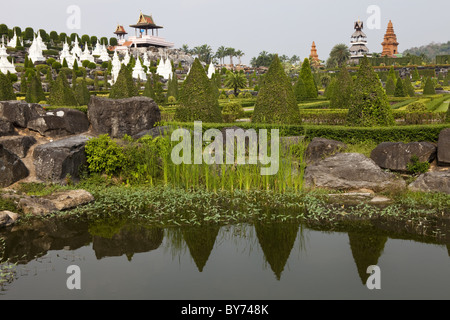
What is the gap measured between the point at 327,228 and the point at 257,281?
2.68 metres

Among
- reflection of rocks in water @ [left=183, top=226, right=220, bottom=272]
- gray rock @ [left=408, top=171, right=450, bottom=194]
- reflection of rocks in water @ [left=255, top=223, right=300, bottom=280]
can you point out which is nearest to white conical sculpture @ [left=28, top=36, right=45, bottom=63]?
reflection of rocks in water @ [left=183, top=226, right=220, bottom=272]

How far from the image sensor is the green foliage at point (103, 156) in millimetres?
11438

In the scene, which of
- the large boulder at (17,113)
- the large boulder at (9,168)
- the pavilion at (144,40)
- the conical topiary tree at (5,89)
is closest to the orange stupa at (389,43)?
the pavilion at (144,40)

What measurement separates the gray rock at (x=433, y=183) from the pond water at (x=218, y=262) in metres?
3.07

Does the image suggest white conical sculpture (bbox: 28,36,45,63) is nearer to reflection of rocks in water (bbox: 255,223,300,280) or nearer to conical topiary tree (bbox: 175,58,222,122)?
conical topiary tree (bbox: 175,58,222,122)

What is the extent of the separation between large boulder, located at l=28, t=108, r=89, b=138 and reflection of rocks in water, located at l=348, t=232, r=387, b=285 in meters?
9.60

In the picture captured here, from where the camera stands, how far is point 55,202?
31.0 feet

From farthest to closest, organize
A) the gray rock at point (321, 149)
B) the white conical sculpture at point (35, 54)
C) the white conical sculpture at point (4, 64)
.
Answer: the white conical sculpture at point (35, 54)
the white conical sculpture at point (4, 64)
the gray rock at point (321, 149)

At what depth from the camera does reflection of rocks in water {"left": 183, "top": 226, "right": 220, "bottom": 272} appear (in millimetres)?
6815

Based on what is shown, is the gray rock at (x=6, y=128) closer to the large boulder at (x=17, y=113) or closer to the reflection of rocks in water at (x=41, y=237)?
the large boulder at (x=17, y=113)

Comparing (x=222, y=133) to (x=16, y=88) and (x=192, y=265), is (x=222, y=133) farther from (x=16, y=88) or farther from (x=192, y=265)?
(x=16, y=88)

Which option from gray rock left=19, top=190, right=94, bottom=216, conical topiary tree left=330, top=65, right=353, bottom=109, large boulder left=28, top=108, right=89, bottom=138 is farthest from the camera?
conical topiary tree left=330, top=65, right=353, bottom=109

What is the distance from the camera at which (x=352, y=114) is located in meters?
13.7
